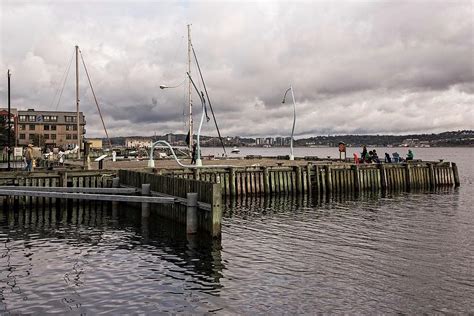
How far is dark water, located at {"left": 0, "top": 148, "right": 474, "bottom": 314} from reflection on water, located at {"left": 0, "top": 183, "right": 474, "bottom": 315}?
0.04m

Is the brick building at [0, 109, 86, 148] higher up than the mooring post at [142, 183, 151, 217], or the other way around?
the brick building at [0, 109, 86, 148]

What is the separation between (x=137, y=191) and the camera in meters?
25.5

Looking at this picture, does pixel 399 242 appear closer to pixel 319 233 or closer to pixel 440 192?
pixel 319 233

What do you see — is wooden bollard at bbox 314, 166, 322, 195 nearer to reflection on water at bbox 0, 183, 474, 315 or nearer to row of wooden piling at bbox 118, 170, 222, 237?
reflection on water at bbox 0, 183, 474, 315

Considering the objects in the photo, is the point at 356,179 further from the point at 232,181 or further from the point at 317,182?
the point at 232,181

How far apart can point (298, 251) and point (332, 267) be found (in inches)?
94.2

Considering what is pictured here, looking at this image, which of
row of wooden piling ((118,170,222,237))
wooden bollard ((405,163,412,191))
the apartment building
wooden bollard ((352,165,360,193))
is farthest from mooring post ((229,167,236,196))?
the apartment building

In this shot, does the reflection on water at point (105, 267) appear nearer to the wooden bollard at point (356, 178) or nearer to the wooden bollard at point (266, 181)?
the wooden bollard at point (266, 181)

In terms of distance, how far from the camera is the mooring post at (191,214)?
1892 cm

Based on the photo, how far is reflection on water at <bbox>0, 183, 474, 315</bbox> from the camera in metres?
11.5

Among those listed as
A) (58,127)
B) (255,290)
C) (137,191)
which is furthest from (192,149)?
(58,127)

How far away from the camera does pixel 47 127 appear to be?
12312cm

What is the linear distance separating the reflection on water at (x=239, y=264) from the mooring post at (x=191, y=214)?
1.77 feet

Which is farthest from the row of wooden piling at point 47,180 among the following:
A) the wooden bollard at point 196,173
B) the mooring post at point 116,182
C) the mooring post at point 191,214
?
the mooring post at point 191,214
